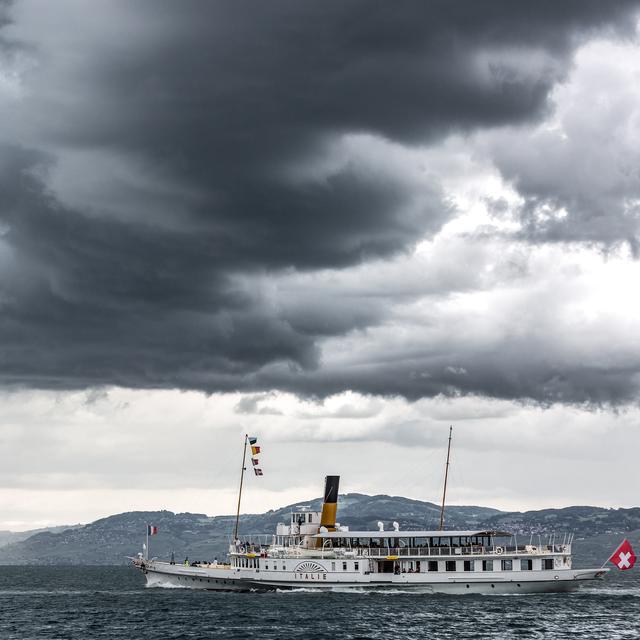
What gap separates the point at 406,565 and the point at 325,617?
2267 cm

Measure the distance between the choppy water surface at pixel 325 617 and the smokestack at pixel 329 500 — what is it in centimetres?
954

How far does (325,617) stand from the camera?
10844 centimetres

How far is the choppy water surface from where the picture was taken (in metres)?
98.1

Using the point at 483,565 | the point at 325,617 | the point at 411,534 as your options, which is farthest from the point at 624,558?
the point at 325,617

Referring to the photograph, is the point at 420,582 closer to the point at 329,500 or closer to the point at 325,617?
the point at 329,500

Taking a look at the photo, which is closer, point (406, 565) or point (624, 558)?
point (624, 558)

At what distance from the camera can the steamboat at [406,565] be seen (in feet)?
415

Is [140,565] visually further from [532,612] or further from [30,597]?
[532,612]

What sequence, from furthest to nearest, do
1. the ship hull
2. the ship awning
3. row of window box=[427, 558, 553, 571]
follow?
the ship hull → the ship awning → row of window box=[427, 558, 553, 571]

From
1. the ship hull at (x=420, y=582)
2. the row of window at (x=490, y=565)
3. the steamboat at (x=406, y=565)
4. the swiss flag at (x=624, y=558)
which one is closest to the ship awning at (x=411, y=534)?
the steamboat at (x=406, y=565)

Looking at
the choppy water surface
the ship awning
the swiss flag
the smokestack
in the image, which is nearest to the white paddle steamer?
the ship awning

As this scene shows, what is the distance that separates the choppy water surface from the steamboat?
1.85 m

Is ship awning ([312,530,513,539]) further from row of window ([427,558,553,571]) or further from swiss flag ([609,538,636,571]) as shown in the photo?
swiss flag ([609,538,636,571])

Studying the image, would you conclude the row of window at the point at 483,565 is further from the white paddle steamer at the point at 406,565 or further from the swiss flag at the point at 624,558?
the swiss flag at the point at 624,558
